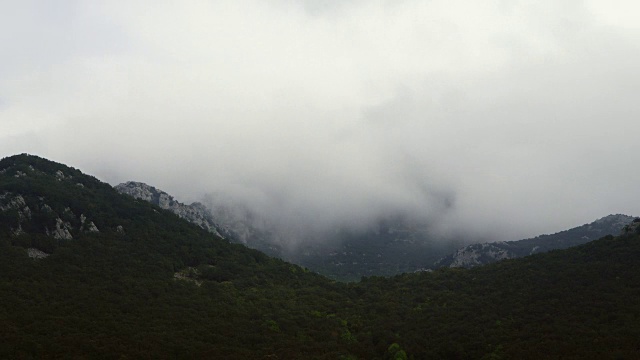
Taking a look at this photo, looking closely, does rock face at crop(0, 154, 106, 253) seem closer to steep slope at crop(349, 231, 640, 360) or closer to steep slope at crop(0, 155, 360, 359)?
steep slope at crop(0, 155, 360, 359)

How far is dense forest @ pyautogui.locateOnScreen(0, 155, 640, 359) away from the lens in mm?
57875

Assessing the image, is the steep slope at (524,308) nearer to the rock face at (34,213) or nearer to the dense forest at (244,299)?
the dense forest at (244,299)

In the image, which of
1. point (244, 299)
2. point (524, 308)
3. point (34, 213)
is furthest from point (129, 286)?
point (524, 308)

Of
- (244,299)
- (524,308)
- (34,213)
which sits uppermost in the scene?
(34,213)

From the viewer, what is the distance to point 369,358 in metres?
65.1

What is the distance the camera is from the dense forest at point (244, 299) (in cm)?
5788

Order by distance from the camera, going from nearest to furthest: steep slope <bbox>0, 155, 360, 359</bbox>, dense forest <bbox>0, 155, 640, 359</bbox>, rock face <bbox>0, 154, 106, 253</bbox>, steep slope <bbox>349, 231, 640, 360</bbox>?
steep slope <bbox>349, 231, 640, 360</bbox>
dense forest <bbox>0, 155, 640, 359</bbox>
steep slope <bbox>0, 155, 360, 359</bbox>
rock face <bbox>0, 154, 106, 253</bbox>

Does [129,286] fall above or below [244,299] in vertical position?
above

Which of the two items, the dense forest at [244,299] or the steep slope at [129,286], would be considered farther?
the steep slope at [129,286]

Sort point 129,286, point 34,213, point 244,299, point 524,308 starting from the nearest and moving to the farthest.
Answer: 1. point 524,308
2. point 129,286
3. point 244,299
4. point 34,213

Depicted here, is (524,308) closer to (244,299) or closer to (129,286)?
(244,299)

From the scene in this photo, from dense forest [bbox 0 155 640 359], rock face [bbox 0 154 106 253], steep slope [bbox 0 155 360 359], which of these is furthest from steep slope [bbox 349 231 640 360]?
rock face [bbox 0 154 106 253]

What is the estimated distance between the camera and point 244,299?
88500 millimetres

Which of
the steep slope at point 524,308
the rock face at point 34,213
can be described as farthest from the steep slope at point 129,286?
the steep slope at point 524,308
